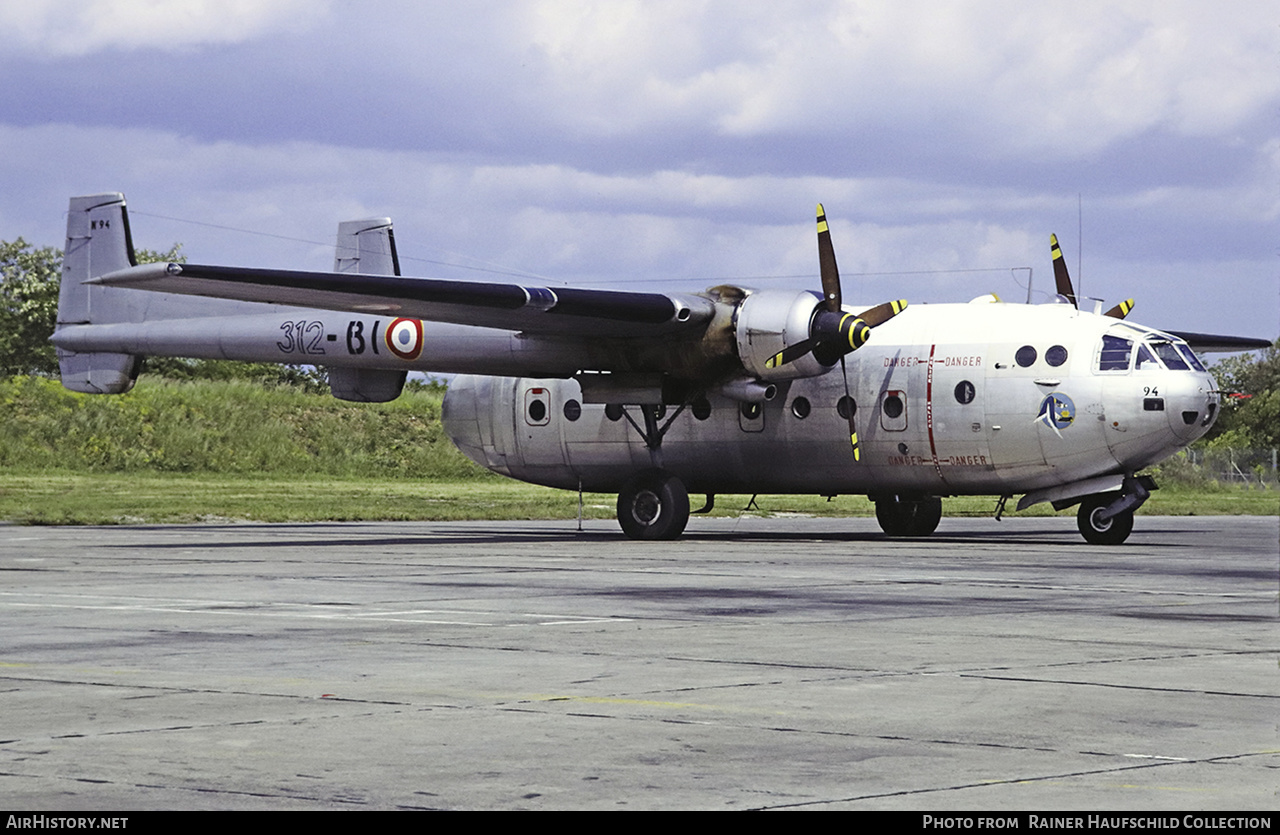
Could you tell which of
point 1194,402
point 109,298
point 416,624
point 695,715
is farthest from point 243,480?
point 695,715

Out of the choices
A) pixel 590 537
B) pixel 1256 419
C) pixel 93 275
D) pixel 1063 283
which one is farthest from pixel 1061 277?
pixel 1256 419

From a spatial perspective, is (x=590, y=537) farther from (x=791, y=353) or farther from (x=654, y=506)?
(x=791, y=353)

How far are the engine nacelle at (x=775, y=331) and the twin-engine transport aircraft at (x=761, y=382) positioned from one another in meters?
0.03

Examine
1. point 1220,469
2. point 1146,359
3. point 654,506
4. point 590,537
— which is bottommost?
point 590,537

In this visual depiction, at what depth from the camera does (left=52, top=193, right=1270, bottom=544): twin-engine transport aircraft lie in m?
24.7

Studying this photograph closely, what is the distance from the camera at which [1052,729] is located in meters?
7.83

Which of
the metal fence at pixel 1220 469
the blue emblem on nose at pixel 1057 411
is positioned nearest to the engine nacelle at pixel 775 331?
the blue emblem on nose at pixel 1057 411

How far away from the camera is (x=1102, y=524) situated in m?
25.9

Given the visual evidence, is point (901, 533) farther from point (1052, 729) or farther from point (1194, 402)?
point (1052, 729)

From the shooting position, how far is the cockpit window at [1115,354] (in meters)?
24.9

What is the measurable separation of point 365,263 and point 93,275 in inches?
238

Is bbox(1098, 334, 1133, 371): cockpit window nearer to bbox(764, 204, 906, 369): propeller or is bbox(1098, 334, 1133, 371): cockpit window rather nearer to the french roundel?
bbox(764, 204, 906, 369): propeller

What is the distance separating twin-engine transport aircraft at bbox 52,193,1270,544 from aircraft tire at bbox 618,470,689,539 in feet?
0.10
